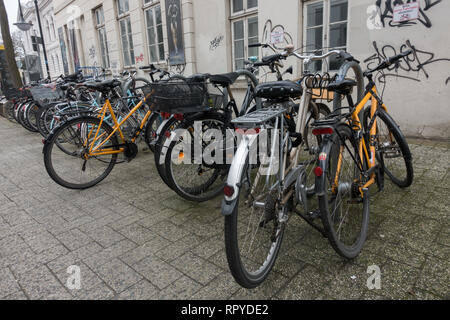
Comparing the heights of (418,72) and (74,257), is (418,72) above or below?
above

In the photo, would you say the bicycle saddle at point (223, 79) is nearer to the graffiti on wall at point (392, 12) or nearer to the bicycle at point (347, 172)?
the bicycle at point (347, 172)

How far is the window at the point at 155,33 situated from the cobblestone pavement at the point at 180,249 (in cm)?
709

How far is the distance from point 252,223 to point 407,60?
4173 millimetres

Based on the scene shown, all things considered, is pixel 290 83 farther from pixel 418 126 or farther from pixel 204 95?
pixel 418 126

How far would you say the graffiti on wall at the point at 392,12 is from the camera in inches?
178

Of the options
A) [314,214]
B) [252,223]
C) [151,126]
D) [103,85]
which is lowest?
[252,223]

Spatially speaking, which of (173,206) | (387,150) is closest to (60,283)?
(173,206)

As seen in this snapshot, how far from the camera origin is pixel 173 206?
327cm

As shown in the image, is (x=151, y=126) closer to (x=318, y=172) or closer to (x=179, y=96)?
(x=179, y=96)

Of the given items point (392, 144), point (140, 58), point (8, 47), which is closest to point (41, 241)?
point (392, 144)

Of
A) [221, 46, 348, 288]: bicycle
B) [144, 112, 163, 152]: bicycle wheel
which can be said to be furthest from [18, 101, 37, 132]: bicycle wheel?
[221, 46, 348, 288]: bicycle

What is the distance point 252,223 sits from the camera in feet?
7.14

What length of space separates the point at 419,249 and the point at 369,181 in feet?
1.87

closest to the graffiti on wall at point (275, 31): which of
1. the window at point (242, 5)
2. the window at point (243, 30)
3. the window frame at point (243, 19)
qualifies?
the window frame at point (243, 19)
